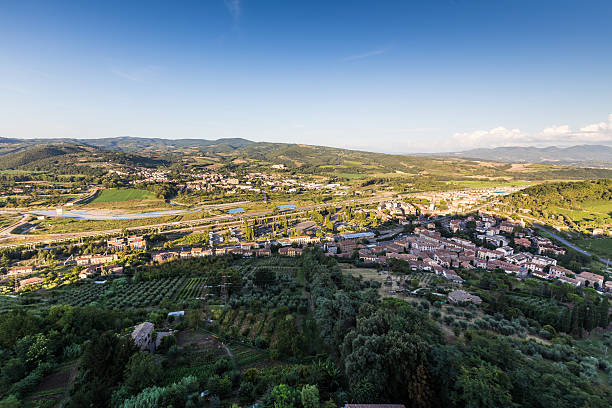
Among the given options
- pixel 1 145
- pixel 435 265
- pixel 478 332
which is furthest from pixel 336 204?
pixel 1 145

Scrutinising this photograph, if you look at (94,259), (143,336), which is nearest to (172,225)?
(94,259)

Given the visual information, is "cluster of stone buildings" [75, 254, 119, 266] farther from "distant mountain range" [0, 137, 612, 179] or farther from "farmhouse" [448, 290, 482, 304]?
"distant mountain range" [0, 137, 612, 179]

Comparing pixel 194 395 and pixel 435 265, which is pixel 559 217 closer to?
pixel 435 265

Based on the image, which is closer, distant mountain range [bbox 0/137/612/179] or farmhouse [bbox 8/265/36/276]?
farmhouse [bbox 8/265/36/276]

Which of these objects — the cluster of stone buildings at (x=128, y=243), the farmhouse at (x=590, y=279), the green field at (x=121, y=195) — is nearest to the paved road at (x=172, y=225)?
the cluster of stone buildings at (x=128, y=243)

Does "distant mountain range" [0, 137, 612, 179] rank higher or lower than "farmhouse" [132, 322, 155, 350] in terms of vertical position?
higher

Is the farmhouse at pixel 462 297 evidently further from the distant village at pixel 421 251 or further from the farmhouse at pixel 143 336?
the farmhouse at pixel 143 336

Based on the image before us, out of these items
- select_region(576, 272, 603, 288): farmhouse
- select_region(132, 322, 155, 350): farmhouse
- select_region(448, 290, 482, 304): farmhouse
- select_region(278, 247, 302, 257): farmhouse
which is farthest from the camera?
select_region(278, 247, 302, 257): farmhouse

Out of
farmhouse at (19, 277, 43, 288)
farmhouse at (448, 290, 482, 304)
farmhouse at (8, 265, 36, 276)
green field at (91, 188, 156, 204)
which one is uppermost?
green field at (91, 188, 156, 204)

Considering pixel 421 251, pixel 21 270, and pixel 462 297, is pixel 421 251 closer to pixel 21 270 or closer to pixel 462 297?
pixel 462 297

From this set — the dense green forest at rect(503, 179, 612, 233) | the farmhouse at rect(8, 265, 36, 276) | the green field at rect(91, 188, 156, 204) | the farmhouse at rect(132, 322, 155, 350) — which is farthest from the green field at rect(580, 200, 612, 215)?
the green field at rect(91, 188, 156, 204)
